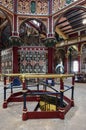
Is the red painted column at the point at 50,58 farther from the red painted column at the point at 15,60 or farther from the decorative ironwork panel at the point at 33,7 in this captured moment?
the decorative ironwork panel at the point at 33,7

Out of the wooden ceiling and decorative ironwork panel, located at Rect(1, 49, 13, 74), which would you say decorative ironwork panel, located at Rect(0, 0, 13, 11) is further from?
the wooden ceiling

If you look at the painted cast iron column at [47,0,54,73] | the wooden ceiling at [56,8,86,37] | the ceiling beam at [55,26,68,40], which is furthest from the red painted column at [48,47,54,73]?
the ceiling beam at [55,26,68,40]

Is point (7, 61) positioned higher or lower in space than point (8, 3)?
lower

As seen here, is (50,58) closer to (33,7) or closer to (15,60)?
(15,60)

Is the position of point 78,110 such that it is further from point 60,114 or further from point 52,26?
point 52,26

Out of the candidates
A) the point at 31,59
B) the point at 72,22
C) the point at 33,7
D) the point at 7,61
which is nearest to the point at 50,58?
the point at 31,59

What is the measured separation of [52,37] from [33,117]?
22.0 ft

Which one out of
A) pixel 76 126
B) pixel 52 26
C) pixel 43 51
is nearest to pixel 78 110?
pixel 76 126

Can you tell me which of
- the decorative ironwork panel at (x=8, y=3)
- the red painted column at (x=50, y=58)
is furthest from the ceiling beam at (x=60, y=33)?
the decorative ironwork panel at (x=8, y=3)

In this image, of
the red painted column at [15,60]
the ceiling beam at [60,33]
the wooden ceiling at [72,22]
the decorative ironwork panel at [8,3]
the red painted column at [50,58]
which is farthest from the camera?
the ceiling beam at [60,33]

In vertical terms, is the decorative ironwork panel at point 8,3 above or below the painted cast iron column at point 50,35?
above

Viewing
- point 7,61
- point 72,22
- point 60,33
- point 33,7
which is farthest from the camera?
point 60,33

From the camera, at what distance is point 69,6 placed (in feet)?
28.1

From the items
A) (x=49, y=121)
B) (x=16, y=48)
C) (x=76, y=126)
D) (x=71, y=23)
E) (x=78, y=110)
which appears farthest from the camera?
(x=71, y=23)
